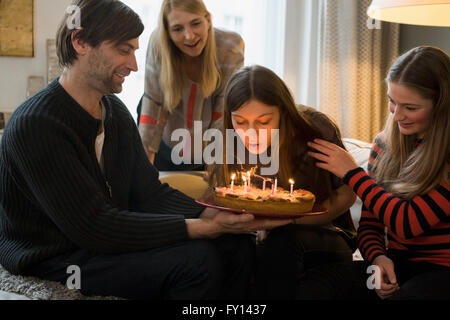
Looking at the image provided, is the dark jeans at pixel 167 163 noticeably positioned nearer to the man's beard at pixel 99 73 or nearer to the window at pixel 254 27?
the window at pixel 254 27

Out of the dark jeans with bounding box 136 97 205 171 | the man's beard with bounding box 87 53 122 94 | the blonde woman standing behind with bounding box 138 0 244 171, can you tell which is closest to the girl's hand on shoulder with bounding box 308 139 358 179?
the man's beard with bounding box 87 53 122 94

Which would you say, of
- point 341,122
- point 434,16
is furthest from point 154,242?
point 341,122

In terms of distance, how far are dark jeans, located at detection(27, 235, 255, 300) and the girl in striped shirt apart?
0.33 m

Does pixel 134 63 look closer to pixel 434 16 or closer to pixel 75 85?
pixel 75 85

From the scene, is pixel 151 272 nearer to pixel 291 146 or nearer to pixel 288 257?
pixel 288 257

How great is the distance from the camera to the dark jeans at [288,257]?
5.03 ft

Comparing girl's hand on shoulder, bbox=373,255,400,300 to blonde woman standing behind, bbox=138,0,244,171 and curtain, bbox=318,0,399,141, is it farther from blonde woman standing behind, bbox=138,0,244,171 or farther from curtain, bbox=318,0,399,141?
curtain, bbox=318,0,399,141

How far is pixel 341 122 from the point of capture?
3742 millimetres

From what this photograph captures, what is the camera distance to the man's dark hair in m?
1.52

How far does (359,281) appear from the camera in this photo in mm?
1593

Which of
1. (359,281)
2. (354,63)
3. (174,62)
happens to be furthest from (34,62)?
(359,281)

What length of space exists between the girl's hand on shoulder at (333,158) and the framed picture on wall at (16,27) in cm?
269

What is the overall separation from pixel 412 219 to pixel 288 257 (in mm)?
368

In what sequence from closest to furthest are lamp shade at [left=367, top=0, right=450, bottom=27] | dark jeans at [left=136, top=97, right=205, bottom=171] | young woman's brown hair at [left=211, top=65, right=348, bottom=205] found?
young woman's brown hair at [left=211, top=65, right=348, bottom=205] → lamp shade at [left=367, top=0, right=450, bottom=27] → dark jeans at [left=136, top=97, right=205, bottom=171]
